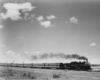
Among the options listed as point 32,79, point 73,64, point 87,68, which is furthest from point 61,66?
point 32,79

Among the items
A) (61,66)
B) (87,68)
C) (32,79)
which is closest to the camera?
(32,79)

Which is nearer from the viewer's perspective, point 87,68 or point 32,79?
point 32,79

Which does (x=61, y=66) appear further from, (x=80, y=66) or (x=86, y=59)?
(x=86, y=59)

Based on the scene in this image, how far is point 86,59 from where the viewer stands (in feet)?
143

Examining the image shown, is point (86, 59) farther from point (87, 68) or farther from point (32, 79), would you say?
point (32, 79)

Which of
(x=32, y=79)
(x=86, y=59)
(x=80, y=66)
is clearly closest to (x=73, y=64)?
(x=80, y=66)

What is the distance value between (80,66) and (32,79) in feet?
80.2

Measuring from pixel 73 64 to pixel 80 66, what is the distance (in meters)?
2.06

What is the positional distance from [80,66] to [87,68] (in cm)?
203

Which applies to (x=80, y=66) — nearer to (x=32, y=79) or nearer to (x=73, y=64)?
(x=73, y=64)

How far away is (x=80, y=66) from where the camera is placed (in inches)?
1538

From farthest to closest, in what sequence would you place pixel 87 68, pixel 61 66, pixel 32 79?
pixel 61 66, pixel 87 68, pixel 32 79

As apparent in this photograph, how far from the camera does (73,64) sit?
39656mm

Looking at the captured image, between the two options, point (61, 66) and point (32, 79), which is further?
point (61, 66)
